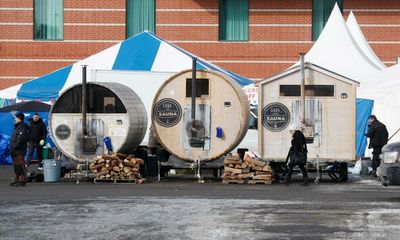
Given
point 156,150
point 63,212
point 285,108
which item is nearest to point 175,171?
point 156,150

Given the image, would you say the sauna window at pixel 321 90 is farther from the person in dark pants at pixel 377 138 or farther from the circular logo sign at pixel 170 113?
the circular logo sign at pixel 170 113

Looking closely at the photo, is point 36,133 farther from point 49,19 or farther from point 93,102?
point 49,19

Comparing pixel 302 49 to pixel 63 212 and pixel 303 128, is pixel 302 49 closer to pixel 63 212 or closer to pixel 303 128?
pixel 303 128

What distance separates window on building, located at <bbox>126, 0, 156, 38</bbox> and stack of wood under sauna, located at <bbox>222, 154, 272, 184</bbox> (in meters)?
20.1

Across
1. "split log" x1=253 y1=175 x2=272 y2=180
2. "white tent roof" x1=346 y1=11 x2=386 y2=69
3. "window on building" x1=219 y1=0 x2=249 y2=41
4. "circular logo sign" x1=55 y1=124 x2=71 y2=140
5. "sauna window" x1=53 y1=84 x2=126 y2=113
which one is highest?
"window on building" x1=219 y1=0 x2=249 y2=41

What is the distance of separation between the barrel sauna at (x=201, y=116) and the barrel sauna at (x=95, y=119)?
75cm

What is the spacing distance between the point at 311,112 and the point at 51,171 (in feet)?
20.8

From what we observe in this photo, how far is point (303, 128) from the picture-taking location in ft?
77.1

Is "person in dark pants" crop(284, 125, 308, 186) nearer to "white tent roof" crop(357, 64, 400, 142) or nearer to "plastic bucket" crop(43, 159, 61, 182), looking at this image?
"plastic bucket" crop(43, 159, 61, 182)

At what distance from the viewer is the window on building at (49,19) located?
4212cm

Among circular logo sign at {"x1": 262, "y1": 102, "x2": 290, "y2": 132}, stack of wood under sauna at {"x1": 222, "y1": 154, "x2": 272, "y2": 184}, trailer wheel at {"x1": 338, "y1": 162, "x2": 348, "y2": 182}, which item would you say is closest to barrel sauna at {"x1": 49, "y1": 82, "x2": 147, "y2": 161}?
stack of wood under sauna at {"x1": 222, "y1": 154, "x2": 272, "y2": 184}

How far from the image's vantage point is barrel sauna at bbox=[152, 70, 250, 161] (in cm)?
2328

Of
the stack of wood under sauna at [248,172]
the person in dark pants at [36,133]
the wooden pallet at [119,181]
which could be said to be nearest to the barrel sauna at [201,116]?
the stack of wood under sauna at [248,172]

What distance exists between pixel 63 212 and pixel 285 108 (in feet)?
31.4
